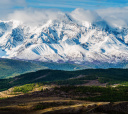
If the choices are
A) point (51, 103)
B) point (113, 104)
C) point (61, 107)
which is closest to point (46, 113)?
point (61, 107)

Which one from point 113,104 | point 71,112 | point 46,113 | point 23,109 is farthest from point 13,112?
point 113,104

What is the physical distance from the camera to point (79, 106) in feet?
559

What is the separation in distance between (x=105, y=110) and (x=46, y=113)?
34.1m

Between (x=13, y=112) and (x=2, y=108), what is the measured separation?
8288 millimetres

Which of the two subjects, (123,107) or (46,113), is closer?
(46,113)

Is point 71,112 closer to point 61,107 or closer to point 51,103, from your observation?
point 61,107

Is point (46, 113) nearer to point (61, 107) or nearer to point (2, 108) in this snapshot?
point (61, 107)

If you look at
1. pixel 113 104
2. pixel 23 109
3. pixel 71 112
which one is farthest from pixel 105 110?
pixel 23 109

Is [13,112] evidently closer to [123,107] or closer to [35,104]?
[35,104]

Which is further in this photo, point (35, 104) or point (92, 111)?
point (35, 104)

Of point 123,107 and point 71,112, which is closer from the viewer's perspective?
point 71,112

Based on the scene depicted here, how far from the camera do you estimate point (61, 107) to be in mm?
172250

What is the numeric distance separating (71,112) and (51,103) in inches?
969

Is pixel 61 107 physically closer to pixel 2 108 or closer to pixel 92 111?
pixel 92 111
